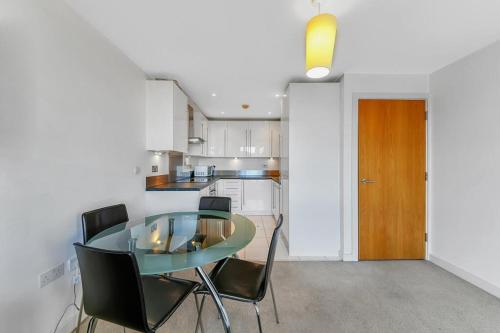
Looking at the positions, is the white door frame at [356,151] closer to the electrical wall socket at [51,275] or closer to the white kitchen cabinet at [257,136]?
the white kitchen cabinet at [257,136]

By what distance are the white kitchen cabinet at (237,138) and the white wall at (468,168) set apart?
3394 mm

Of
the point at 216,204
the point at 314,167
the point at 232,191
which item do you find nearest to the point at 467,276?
the point at 314,167

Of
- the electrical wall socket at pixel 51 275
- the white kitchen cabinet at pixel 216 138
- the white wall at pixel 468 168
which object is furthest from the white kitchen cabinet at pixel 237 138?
the electrical wall socket at pixel 51 275

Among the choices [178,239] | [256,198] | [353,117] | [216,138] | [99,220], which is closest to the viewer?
[178,239]

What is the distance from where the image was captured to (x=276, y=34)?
5.95 ft

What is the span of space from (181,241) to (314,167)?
188cm

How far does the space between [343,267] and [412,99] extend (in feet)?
7.36

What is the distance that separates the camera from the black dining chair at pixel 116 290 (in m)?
0.91

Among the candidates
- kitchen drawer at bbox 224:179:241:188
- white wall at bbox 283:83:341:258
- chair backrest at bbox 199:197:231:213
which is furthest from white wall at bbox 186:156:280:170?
chair backrest at bbox 199:197:231:213

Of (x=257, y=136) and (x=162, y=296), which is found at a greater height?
(x=257, y=136)

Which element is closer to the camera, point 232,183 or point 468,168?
point 468,168

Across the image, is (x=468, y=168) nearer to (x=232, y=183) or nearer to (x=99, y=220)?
(x=99, y=220)

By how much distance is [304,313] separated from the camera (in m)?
1.72

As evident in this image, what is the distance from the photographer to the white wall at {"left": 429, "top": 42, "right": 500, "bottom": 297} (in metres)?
1.97
